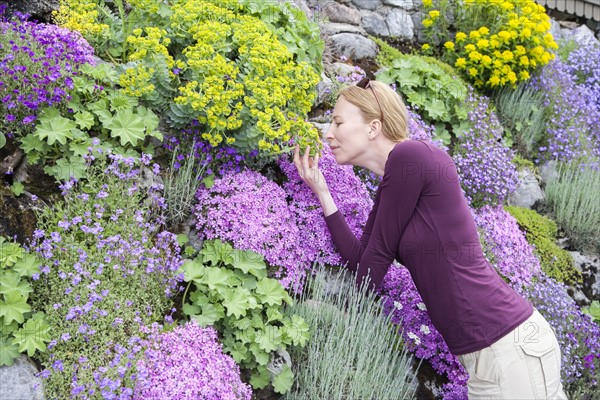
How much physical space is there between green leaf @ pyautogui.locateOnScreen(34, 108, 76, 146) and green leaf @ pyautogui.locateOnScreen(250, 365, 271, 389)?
1.61 metres

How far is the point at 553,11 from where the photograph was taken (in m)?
9.68

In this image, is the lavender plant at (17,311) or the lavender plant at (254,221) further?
the lavender plant at (254,221)

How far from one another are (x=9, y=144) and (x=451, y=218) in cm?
246

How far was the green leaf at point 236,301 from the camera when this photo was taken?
10.8ft

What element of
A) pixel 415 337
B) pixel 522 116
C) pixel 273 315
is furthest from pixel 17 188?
pixel 522 116

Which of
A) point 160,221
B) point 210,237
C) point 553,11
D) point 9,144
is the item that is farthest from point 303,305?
point 553,11

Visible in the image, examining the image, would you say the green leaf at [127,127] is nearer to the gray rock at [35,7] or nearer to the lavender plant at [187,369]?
Result: the lavender plant at [187,369]

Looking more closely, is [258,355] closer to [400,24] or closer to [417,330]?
[417,330]

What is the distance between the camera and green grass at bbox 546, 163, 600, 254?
588 cm

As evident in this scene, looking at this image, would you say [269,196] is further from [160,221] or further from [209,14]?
[209,14]

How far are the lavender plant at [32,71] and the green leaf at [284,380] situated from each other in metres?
1.90

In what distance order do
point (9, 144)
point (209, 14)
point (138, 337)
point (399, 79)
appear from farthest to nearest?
point (399, 79) → point (209, 14) → point (9, 144) → point (138, 337)

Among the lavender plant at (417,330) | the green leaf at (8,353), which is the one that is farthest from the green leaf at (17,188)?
the lavender plant at (417,330)

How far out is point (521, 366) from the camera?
3.04m
